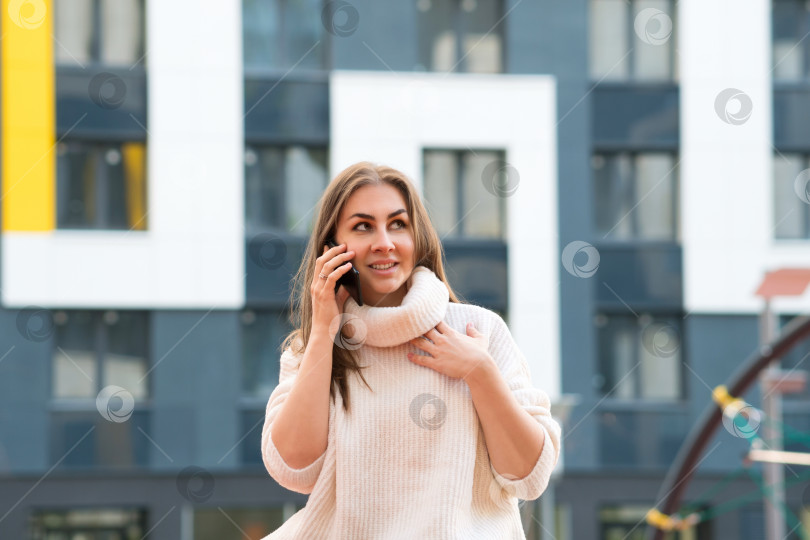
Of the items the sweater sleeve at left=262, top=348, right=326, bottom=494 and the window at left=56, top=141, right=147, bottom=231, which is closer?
the sweater sleeve at left=262, top=348, right=326, bottom=494

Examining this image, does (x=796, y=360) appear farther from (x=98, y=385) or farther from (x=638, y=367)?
(x=98, y=385)

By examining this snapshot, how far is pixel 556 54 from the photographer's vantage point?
579 inches

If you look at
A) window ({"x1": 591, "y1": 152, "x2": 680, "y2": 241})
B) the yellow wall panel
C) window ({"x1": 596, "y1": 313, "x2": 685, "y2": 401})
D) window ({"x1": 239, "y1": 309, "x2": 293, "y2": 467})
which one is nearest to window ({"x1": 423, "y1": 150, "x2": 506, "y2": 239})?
window ({"x1": 591, "y1": 152, "x2": 680, "y2": 241})

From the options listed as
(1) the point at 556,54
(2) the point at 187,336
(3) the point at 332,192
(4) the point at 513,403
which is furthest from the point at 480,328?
(1) the point at 556,54

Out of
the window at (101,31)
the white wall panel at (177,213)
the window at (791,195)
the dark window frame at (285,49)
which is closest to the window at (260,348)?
the white wall panel at (177,213)

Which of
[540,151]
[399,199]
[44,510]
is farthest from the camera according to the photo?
[540,151]

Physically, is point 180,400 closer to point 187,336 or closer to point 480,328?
point 187,336

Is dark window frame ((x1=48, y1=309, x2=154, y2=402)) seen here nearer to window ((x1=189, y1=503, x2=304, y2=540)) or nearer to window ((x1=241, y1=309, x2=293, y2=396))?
window ((x1=241, y1=309, x2=293, y2=396))

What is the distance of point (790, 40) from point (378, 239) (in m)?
14.4

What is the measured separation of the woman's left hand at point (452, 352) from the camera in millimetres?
2146

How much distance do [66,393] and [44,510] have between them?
149cm

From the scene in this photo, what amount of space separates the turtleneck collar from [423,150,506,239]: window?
→ 1222 cm

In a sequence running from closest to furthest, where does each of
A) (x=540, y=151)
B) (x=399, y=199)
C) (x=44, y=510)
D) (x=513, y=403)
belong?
1. (x=513, y=403)
2. (x=399, y=199)
3. (x=44, y=510)
4. (x=540, y=151)

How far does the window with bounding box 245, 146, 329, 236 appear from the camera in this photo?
14.2 meters
